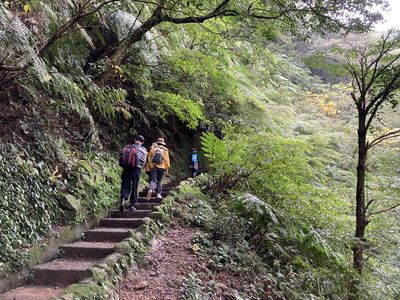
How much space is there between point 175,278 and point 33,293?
169cm

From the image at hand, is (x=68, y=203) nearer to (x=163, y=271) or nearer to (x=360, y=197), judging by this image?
(x=163, y=271)

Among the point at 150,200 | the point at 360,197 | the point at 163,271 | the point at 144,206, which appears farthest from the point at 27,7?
the point at 360,197

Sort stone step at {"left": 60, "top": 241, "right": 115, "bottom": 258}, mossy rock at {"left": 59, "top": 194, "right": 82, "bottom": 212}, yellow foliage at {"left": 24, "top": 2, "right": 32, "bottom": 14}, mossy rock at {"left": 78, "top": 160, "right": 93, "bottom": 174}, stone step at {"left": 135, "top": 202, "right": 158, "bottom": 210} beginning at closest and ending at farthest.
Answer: yellow foliage at {"left": 24, "top": 2, "right": 32, "bottom": 14}
stone step at {"left": 60, "top": 241, "right": 115, "bottom": 258}
mossy rock at {"left": 59, "top": 194, "right": 82, "bottom": 212}
mossy rock at {"left": 78, "top": 160, "right": 93, "bottom": 174}
stone step at {"left": 135, "top": 202, "right": 158, "bottom": 210}

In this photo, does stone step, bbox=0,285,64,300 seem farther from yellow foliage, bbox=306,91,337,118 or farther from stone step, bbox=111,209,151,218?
yellow foliage, bbox=306,91,337,118

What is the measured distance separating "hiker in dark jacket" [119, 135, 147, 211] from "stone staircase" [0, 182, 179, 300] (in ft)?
1.17

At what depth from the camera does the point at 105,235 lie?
19.4 ft

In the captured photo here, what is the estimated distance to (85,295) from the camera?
368cm

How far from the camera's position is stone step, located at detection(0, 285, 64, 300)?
4056mm

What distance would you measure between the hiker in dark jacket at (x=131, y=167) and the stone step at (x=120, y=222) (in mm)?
416

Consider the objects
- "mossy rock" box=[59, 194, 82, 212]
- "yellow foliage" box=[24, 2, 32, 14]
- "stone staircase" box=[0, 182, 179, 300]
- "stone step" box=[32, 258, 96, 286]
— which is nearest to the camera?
"stone staircase" box=[0, 182, 179, 300]

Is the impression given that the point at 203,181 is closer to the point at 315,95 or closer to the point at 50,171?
the point at 50,171

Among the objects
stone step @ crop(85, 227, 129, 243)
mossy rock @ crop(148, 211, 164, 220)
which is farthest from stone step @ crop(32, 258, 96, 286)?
mossy rock @ crop(148, 211, 164, 220)

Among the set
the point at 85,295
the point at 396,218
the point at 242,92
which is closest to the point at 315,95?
the point at 242,92

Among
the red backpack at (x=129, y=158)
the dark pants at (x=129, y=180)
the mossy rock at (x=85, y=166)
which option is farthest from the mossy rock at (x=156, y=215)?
the mossy rock at (x=85, y=166)
